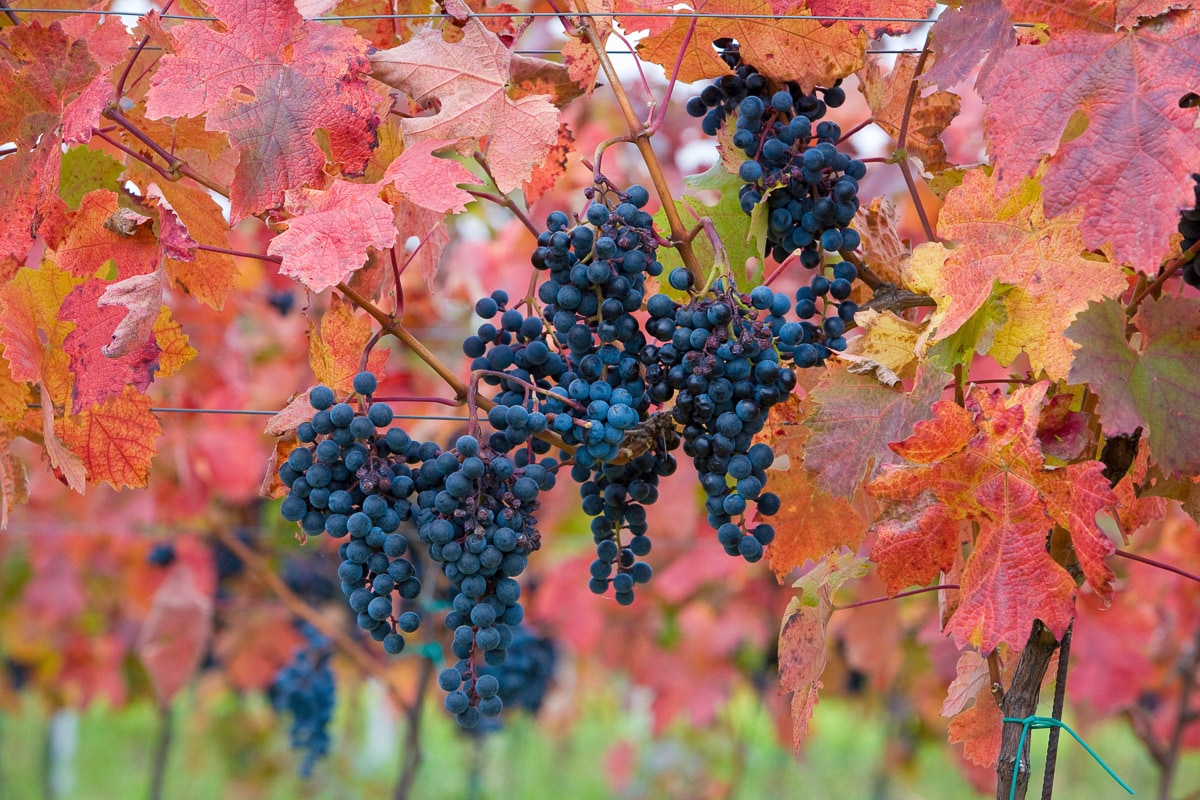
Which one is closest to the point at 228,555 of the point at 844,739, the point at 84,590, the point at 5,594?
the point at 84,590

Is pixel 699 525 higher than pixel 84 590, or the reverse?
pixel 699 525

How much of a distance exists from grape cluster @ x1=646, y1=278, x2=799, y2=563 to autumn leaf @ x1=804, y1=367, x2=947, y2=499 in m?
0.06

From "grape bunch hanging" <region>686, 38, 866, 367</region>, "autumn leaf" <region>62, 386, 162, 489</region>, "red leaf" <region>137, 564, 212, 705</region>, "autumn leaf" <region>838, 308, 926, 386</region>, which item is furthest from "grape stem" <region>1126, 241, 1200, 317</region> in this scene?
"red leaf" <region>137, 564, 212, 705</region>

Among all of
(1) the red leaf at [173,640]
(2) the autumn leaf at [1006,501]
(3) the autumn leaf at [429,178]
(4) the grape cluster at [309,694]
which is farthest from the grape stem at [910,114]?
(4) the grape cluster at [309,694]

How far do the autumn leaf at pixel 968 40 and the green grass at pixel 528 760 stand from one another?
396 cm

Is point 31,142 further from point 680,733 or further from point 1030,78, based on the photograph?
point 680,733

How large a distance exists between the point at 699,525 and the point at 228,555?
190 cm

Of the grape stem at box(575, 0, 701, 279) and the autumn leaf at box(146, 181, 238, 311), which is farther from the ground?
the grape stem at box(575, 0, 701, 279)

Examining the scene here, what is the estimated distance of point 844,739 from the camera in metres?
8.51

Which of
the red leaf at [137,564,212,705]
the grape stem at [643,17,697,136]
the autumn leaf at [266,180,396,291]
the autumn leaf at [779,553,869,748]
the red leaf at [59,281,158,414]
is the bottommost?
the red leaf at [137,564,212,705]

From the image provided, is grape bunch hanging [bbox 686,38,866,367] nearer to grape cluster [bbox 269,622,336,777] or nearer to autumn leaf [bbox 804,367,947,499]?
autumn leaf [bbox 804,367,947,499]

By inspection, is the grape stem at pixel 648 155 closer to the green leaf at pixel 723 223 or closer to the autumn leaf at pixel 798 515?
the green leaf at pixel 723 223

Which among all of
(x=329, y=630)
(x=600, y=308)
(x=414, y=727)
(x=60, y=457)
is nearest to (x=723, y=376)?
(x=600, y=308)

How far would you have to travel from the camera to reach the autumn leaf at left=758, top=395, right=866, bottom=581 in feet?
5.15
